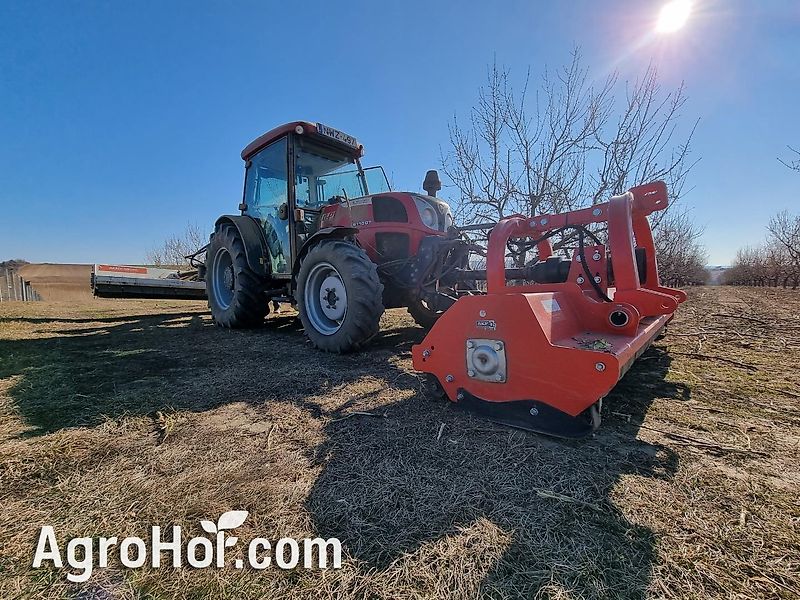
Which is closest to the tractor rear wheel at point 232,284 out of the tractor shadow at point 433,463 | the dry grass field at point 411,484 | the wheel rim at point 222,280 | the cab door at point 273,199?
the wheel rim at point 222,280

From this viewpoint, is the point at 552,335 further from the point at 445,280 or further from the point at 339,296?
the point at 339,296

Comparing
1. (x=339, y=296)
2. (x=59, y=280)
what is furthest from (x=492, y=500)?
(x=59, y=280)

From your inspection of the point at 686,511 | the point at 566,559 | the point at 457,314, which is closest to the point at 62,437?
the point at 457,314

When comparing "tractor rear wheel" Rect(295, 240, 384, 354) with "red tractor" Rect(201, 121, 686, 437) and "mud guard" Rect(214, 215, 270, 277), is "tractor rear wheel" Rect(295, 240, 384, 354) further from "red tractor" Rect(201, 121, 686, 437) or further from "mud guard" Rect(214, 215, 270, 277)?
"mud guard" Rect(214, 215, 270, 277)

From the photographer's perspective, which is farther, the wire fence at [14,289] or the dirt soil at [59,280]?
the dirt soil at [59,280]

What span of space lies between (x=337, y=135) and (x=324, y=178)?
2.15 ft

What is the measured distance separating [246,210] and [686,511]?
6241 mm

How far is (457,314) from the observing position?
7.00 ft

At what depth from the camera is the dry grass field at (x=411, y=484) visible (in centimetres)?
104

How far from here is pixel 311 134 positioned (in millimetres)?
4727

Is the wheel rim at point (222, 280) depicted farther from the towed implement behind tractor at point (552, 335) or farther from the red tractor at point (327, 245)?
the towed implement behind tractor at point (552, 335)

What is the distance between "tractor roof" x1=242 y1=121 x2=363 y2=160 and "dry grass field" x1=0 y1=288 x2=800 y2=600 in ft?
10.8

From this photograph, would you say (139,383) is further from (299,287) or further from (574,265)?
(574,265)

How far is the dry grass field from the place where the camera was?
1036 mm
